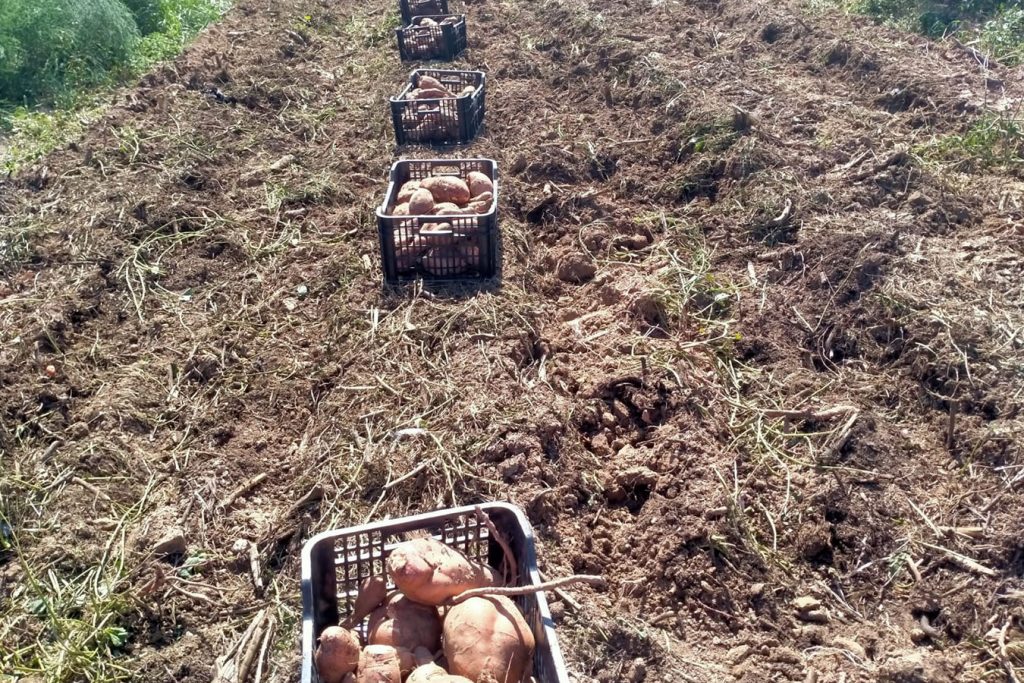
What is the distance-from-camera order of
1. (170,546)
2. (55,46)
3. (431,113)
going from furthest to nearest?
(55,46) → (431,113) → (170,546)

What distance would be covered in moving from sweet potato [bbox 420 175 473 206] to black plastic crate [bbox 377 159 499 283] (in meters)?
0.20

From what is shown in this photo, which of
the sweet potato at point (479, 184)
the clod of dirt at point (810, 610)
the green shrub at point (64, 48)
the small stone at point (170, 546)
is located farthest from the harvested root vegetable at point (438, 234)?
the green shrub at point (64, 48)

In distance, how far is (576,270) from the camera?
15.0ft

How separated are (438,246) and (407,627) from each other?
8.49ft

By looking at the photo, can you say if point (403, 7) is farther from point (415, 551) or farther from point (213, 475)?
point (415, 551)

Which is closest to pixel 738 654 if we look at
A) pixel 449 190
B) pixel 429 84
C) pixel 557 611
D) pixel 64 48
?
pixel 557 611

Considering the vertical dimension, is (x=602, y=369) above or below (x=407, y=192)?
below

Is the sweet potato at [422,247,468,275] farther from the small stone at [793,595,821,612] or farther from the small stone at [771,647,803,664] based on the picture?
the small stone at [771,647,803,664]

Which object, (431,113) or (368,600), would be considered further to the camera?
(431,113)

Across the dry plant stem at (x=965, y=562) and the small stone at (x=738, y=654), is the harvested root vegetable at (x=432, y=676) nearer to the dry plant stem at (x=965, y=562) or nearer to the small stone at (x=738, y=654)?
the small stone at (x=738, y=654)

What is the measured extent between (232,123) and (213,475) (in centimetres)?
410

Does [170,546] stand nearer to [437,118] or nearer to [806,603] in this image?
[806,603]

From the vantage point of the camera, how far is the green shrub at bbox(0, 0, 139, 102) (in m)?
7.32

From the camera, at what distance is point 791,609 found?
2.73m
